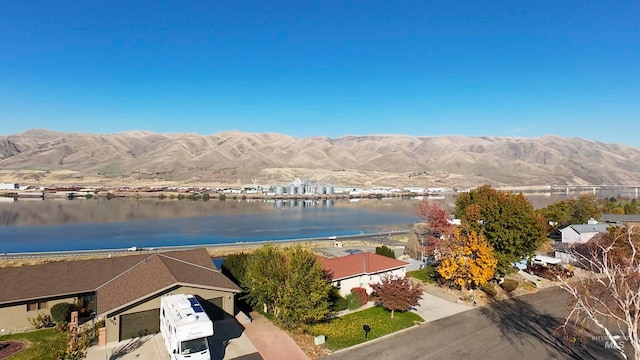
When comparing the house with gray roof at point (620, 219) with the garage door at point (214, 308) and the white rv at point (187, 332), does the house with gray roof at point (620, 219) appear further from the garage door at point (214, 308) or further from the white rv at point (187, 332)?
the white rv at point (187, 332)

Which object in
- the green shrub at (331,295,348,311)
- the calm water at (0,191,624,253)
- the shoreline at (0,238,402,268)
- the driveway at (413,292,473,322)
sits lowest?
the calm water at (0,191,624,253)

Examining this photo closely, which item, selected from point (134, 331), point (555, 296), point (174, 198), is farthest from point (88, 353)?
point (174, 198)

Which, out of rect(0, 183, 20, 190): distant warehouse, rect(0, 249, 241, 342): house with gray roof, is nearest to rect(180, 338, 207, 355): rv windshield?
rect(0, 249, 241, 342): house with gray roof

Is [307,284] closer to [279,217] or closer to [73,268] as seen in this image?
[73,268]

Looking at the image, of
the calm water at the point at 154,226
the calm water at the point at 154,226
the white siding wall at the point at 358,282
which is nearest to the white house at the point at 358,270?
the white siding wall at the point at 358,282

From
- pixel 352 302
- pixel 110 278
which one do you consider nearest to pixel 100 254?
pixel 110 278

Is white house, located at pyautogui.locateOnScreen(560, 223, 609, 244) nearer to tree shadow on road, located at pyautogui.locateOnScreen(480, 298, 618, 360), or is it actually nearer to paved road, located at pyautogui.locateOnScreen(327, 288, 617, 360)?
tree shadow on road, located at pyautogui.locateOnScreen(480, 298, 618, 360)
